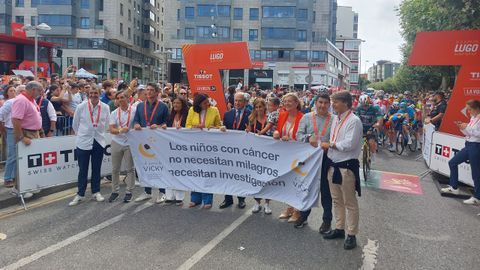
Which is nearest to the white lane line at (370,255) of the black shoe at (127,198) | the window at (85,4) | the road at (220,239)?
the road at (220,239)

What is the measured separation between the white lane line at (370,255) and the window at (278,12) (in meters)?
60.9

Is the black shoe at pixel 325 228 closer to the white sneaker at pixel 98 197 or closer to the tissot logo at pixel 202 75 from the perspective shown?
the white sneaker at pixel 98 197

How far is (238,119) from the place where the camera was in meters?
6.79

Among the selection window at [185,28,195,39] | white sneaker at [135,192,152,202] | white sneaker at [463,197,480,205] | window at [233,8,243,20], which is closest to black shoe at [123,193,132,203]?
white sneaker at [135,192,152,202]

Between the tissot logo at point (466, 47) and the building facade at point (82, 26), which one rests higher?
the building facade at point (82, 26)

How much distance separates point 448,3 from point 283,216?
8.55 m

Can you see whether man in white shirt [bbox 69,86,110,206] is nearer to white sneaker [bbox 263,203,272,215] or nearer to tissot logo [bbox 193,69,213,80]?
white sneaker [bbox 263,203,272,215]

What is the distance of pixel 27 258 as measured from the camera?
459 cm

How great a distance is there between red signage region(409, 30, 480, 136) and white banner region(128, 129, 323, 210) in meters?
5.61

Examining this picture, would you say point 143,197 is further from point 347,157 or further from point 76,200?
point 347,157

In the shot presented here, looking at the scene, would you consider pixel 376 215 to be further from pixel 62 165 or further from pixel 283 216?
pixel 62 165

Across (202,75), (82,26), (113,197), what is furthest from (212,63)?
(82,26)

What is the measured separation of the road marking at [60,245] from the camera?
4434mm

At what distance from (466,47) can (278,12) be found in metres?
56.2
